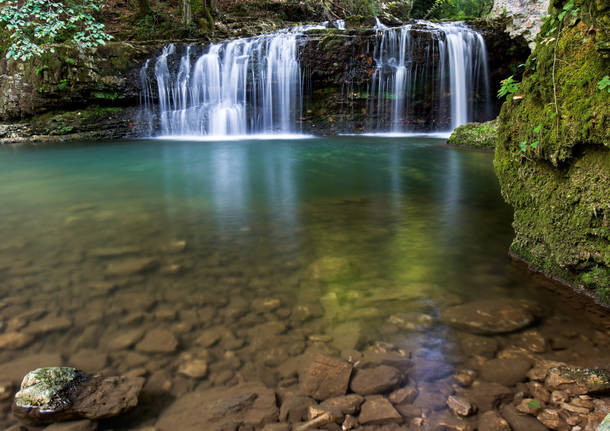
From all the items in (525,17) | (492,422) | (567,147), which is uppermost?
(525,17)

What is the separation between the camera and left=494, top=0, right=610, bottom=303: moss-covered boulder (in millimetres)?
2371

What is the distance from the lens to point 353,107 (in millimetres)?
16531

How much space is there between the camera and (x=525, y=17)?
53.6 feet

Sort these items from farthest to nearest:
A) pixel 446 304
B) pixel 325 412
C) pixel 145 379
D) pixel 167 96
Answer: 1. pixel 167 96
2. pixel 446 304
3. pixel 145 379
4. pixel 325 412

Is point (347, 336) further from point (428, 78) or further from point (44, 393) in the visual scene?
point (428, 78)

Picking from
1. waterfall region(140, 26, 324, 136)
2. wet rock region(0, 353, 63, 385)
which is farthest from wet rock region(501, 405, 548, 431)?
waterfall region(140, 26, 324, 136)

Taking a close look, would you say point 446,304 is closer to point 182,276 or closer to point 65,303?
point 182,276

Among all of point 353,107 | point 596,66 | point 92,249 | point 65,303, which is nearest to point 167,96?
point 353,107

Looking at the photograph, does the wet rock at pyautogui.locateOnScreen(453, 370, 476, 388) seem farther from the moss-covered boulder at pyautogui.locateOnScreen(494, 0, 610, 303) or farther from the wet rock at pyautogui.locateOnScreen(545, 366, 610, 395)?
the moss-covered boulder at pyautogui.locateOnScreen(494, 0, 610, 303)

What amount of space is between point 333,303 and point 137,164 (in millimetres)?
8152

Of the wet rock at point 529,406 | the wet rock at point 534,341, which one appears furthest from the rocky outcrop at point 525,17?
the wet rock at point 529,406

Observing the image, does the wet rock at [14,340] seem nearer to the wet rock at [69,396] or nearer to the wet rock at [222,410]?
the wet rock at [69,396]

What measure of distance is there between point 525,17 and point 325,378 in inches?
761

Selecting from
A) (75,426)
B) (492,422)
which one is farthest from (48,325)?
(492,422)
